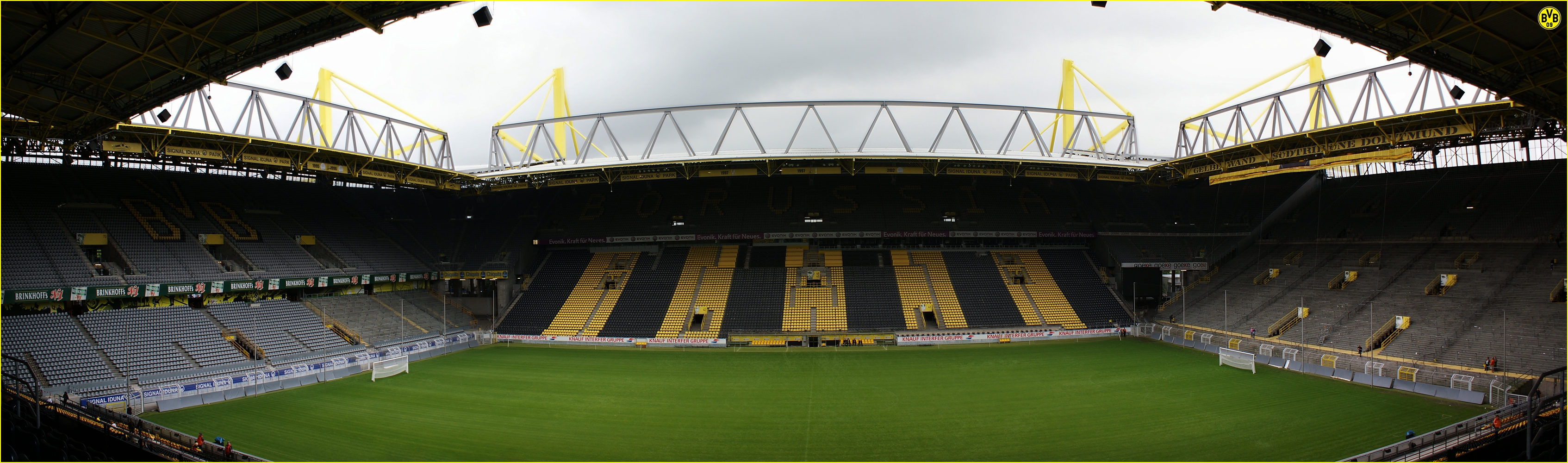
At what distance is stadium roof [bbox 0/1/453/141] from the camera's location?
1084 centimetres

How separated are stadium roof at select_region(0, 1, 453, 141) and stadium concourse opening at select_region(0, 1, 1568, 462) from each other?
0.37ft

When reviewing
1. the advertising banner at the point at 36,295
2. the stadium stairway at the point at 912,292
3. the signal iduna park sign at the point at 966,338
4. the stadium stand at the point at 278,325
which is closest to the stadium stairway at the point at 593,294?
the stadium stand at the point at 278,325

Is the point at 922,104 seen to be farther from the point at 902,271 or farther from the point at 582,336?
the point at 582,336

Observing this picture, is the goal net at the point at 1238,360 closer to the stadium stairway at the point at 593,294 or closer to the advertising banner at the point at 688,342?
the advertising banner at the point at 688,342

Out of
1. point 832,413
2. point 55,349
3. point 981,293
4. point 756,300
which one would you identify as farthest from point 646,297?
point 55,349

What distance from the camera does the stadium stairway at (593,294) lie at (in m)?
31.4

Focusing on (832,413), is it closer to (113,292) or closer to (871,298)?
(871,298)

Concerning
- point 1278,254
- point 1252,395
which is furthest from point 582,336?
point 1278,254

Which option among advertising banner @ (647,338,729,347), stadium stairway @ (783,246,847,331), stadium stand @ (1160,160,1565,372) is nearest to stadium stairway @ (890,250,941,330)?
stadium stairway @ (783,246,847,331)

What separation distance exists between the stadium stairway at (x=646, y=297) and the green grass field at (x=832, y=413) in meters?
6.26

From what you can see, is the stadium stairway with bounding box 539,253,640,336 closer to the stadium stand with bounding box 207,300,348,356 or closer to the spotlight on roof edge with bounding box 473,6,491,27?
the stadium stand with bounding box 207,300,348,356

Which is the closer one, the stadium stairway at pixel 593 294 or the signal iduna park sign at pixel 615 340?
the signal iduna park sign at pixel 615 340

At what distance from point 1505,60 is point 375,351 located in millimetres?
35549

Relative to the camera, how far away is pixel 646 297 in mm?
33438
